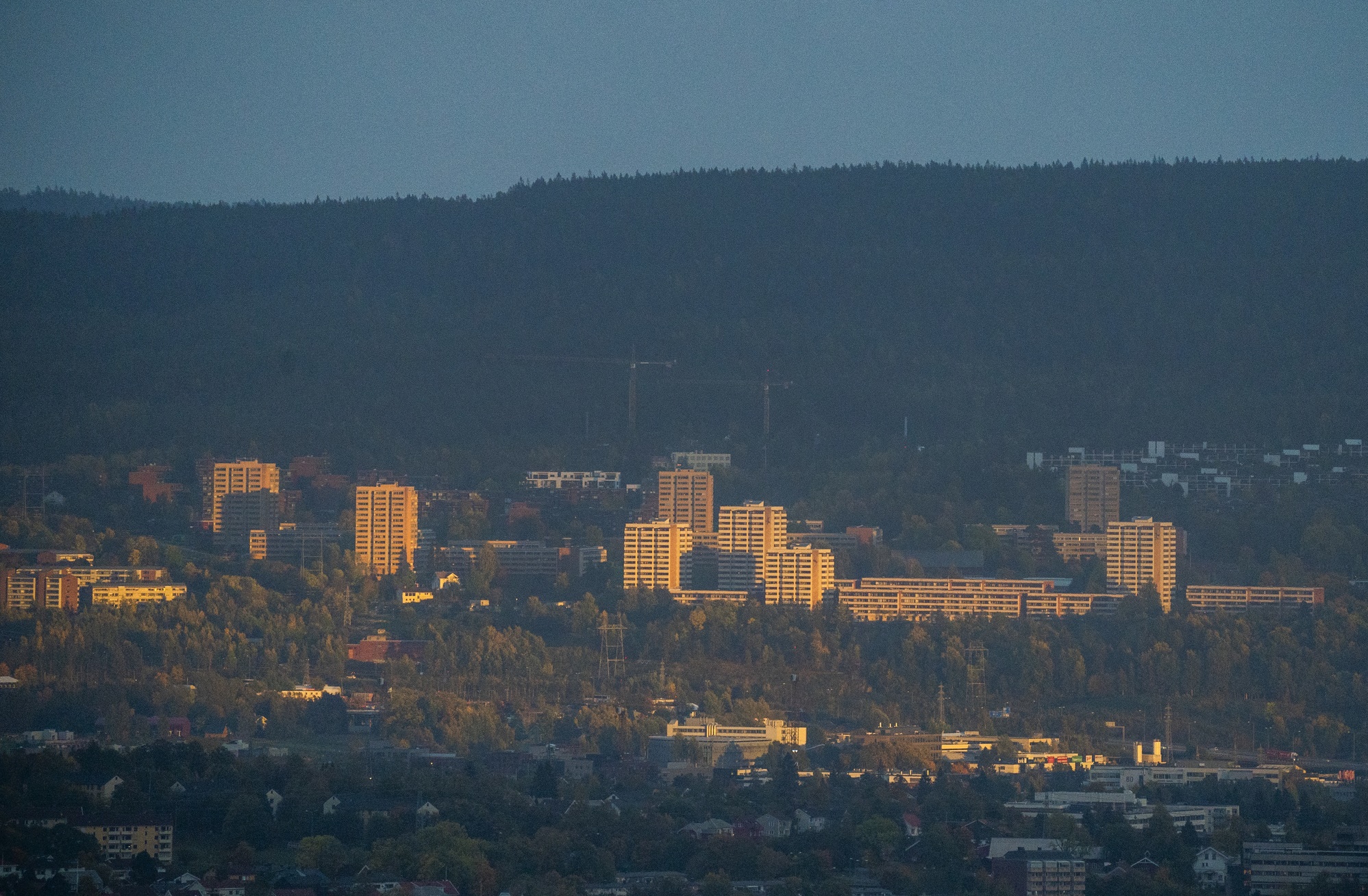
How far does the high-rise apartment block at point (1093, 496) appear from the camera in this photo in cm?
7862

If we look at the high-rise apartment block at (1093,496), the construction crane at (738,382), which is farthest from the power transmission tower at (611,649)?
the construction crane at (738,382)

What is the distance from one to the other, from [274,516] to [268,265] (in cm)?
2531

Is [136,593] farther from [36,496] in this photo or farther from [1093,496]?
[1093,496]

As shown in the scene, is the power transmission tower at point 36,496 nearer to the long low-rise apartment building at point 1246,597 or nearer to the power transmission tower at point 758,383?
the power transmission tower at point 758,383

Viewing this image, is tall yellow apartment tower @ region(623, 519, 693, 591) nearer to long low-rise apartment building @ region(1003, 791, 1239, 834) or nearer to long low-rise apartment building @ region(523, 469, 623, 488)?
long low-rise apartment building @ region(523, 469, 623, 488)

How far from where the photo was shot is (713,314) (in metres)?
99.9

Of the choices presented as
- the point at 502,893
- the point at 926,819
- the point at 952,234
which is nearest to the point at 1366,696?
the point at 926,819

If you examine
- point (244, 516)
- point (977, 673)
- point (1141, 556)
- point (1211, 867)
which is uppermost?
point (244, 516)

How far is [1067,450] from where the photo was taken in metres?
85.9

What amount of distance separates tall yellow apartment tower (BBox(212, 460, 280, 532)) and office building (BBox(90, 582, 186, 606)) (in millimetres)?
11029

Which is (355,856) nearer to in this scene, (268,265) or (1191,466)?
(1191,466)

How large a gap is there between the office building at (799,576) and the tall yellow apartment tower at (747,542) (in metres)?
0.44

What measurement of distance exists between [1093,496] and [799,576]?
12.0m

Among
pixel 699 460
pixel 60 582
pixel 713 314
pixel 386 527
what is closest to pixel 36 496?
pixel 386 527
